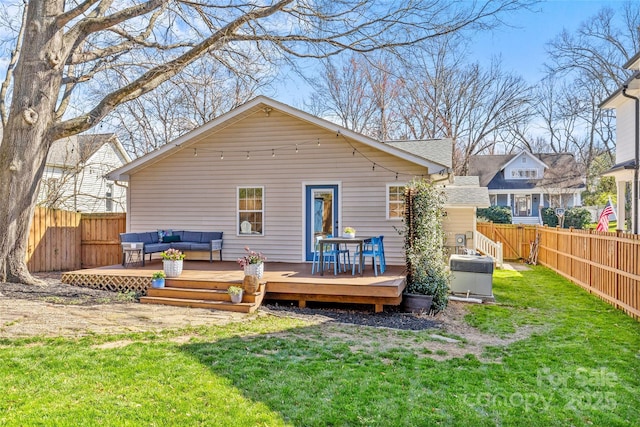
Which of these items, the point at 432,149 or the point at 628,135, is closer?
the point at 628,135

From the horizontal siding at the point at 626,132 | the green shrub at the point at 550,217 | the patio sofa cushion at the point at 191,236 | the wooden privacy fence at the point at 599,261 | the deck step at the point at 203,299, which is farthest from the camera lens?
the green shrub at the point at 550,217

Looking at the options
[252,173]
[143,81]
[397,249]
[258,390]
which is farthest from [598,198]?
[258,390]

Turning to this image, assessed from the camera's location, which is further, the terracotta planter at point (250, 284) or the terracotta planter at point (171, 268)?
the terracotta planter at point (171, 268)

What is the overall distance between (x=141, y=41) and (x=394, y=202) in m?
6.68

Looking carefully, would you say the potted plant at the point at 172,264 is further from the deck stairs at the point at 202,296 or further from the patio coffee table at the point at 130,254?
the patio coffee table at the point at 130,254

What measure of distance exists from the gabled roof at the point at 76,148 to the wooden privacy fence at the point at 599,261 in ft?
56.4

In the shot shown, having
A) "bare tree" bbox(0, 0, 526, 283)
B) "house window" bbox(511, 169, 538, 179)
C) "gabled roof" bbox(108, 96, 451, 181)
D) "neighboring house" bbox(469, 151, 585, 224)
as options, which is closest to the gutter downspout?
"gabled roof" bbox(108, 96, 451, 181)

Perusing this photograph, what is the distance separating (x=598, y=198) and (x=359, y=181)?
80.6 ft

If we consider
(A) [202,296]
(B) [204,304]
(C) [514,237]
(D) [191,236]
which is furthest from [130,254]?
(C) [514,237]

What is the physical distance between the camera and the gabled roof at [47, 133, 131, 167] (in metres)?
18.0

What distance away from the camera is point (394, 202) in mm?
10234

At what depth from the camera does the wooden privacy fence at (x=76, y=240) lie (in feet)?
37.8

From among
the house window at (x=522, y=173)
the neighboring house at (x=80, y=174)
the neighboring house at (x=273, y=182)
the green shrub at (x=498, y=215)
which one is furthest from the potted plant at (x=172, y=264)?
the house window at (x=522, y=173)

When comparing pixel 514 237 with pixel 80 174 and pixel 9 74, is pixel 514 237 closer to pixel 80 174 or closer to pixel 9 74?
pixel 9 74
